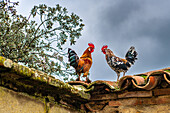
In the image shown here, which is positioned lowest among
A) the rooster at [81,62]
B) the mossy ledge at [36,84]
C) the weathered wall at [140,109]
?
the weathered wall at [140,109]

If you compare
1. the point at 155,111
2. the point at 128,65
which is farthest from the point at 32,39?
the point at 155,111

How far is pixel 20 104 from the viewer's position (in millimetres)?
2820

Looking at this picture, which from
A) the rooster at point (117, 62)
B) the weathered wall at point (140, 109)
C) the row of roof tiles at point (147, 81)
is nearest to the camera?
the row of roof tiles at point (147, 81)

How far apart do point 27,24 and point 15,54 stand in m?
1.36

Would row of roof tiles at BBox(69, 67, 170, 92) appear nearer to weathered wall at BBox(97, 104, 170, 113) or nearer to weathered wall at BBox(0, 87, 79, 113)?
weathered wall at BBox(97, 104, 170, 113)

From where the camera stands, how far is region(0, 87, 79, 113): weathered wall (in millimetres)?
2619

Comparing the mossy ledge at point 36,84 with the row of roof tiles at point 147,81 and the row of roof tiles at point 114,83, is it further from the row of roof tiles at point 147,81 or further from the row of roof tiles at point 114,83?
the row of roof tiles at point 147,81

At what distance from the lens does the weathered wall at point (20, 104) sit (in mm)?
2619

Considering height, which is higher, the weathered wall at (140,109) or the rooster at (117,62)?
the rooster at (117,62)

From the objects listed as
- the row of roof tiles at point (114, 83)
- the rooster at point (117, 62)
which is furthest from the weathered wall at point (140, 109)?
the rooster at point (117, 62)

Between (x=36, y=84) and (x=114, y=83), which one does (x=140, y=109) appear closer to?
(x=114, y=83)

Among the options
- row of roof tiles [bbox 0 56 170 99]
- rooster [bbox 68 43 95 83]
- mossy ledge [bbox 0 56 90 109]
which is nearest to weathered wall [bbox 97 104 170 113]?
row of roof tiles [bbox 0 56 170 99]

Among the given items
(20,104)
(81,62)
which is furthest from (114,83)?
(20,104)

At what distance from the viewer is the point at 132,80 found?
3326 millimetres
